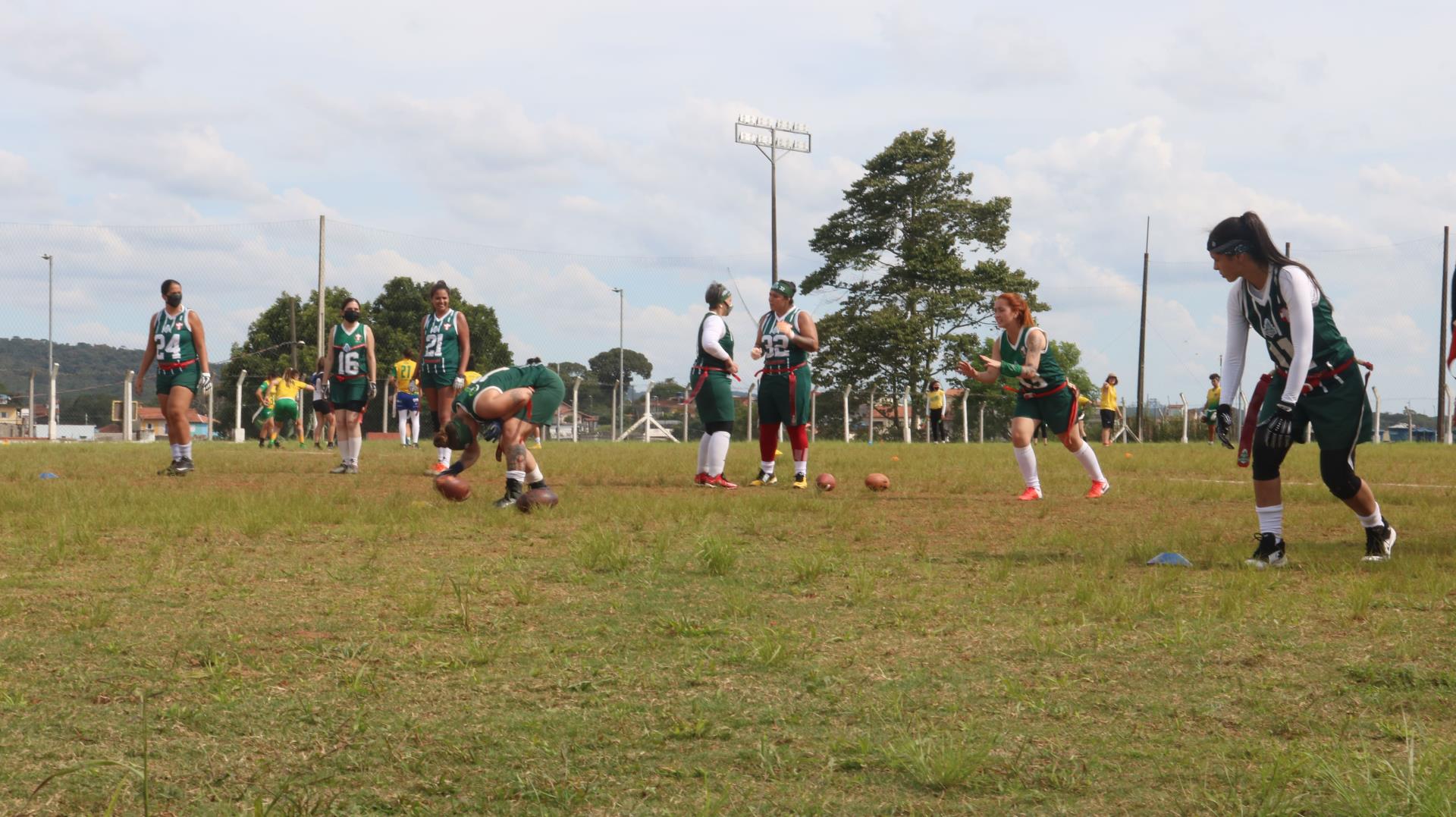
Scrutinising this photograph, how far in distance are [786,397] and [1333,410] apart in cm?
603

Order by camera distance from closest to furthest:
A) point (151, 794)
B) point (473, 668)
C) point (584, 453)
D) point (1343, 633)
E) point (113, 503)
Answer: point (151, 794) < point (473, 668) < point (1343, 633) < point (113, 503) < point (584, 453)

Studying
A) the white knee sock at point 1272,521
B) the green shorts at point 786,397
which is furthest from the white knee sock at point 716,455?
the white knee sock at point 1272,521

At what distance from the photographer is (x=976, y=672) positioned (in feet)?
13.1

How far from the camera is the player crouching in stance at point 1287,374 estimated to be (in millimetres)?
6320

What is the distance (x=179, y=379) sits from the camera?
507 inches

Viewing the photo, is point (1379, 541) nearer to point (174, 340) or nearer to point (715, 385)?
point (715, 385)

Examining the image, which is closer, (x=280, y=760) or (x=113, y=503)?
(x=280, y=760)

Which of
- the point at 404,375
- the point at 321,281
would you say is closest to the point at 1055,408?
the point at 404,375

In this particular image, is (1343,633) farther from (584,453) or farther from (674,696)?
(584,453)

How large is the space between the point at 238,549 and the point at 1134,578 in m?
4.65

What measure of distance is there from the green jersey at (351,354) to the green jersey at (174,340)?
162 centimetres

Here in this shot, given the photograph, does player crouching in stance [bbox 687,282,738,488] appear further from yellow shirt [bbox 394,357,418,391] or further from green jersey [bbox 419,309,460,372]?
yellow shirt [bbox 394,357,418,391]

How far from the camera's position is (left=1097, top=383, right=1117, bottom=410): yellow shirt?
33312 millimetres

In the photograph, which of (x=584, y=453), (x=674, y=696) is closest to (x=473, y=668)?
Result: (x=674, y=696)
